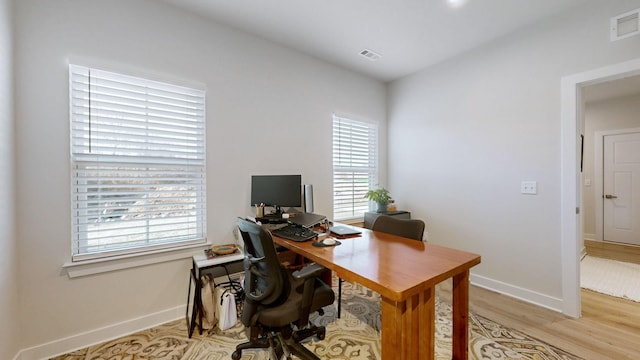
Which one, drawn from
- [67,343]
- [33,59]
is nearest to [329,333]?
[67,343]

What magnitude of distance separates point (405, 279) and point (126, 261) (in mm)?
2145

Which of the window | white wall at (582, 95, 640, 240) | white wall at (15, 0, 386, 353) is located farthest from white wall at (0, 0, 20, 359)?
white wall at (582, 95, 640, 240)

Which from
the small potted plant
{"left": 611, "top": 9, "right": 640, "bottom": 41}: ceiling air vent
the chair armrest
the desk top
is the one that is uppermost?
{"left": 611, "top": 9, "right": 640, "bottom": 41}: ceiling air vent

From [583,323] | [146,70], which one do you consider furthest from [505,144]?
[146,70]

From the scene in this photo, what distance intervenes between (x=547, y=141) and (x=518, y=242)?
3.51 feet

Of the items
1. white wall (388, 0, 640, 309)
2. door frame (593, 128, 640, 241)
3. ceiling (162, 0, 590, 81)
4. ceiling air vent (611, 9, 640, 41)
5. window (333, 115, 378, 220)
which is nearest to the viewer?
ceiling air vent (611, 9, 640, 41)

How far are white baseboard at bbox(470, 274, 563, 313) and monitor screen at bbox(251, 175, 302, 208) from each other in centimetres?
233

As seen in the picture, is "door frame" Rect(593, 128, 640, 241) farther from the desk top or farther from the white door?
the desk top

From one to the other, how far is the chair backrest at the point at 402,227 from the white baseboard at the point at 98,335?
196 cm

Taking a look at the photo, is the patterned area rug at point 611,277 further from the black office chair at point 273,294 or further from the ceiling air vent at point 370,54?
the ceiling air vent at point 370,54

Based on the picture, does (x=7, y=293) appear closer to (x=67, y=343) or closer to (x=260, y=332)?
(x=67, y=343)

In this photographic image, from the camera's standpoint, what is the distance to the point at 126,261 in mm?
1987

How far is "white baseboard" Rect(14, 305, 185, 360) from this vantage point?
1.70m

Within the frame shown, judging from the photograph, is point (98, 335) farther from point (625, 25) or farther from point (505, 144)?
point (625, 25)
